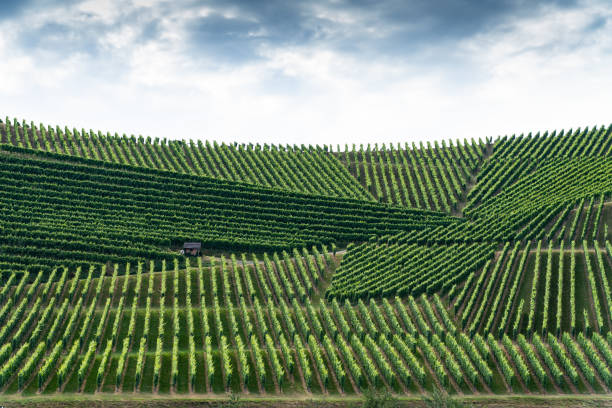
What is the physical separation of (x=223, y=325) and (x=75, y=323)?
13.2m

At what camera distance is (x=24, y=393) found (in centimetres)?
4459

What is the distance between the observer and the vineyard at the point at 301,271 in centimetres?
4781

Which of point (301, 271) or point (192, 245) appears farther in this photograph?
point (192, 245)

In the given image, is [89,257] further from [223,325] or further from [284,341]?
[284,341]

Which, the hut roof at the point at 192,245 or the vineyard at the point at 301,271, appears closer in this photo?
the vineyard at the point at 301,271

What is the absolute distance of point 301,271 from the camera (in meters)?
68.3

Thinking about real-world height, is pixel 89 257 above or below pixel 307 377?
above

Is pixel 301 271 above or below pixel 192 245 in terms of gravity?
below

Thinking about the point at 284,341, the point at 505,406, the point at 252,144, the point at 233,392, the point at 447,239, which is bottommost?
the point at 505,406

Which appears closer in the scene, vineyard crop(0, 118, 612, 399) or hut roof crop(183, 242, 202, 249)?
vineyard crop(0, 118, 612, 399)

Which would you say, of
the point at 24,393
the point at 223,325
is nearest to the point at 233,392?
the point at 223,325

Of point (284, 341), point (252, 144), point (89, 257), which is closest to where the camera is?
point (284, 341)

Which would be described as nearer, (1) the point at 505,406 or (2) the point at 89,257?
(1) the point at 505,406

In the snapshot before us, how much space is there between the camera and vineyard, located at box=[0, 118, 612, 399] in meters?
47.8
